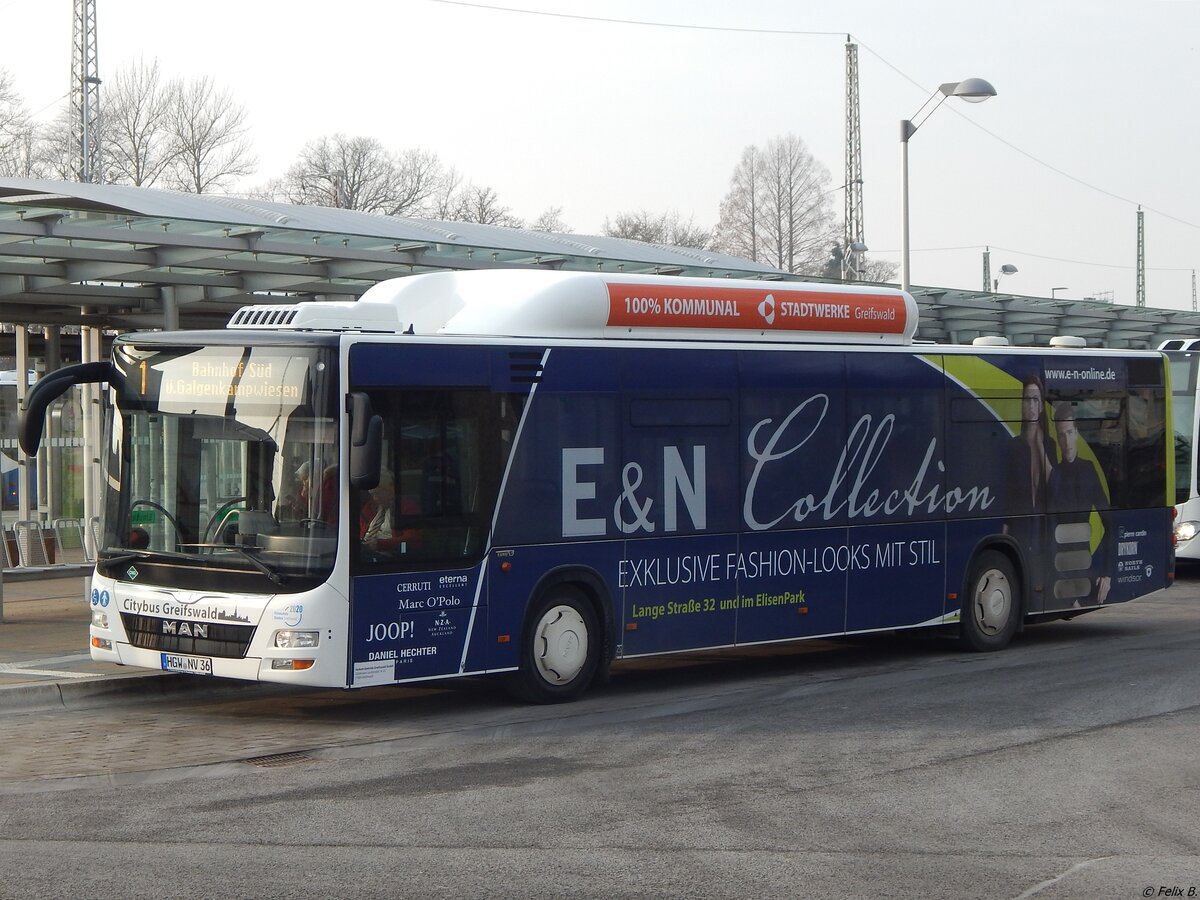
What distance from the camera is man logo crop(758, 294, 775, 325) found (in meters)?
13.2

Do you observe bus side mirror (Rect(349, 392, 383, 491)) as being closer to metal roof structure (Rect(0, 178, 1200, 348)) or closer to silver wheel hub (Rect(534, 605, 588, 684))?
silver wheel hub (Rect(534, 605, 588, 684))

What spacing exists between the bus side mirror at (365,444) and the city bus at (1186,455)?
1410 cm

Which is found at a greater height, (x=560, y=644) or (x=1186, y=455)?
(x=1186, y=455)

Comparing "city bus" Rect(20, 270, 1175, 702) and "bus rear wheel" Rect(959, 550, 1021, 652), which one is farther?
"bus rear wheel" Rect(959, 550, 1021, 652)

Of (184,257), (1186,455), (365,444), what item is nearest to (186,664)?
(365,444)

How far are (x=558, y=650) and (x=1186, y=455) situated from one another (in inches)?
506

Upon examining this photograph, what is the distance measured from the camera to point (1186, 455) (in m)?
21.4

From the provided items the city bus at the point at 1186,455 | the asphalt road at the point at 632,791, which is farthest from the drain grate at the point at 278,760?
the city bus at the point at 1186,455

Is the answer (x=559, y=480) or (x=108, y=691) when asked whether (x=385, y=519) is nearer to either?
(x=559, y=480)

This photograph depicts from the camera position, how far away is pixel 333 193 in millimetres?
78125

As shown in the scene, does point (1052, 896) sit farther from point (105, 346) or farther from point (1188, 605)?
point (105, 346)

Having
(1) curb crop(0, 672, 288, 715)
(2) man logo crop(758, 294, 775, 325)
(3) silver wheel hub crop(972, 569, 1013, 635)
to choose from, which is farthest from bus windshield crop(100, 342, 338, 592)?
(3) silver wheel hub crop(972, 569, 1013, 635)

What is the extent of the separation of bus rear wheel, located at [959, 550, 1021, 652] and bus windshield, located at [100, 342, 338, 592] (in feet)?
22.4

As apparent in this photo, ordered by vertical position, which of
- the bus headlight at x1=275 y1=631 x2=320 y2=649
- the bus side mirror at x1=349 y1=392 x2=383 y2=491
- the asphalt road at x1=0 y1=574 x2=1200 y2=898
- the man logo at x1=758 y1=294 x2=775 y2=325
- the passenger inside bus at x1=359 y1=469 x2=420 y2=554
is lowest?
the asphalt road at x1=0 y1=574 x2=1200 y2=898
